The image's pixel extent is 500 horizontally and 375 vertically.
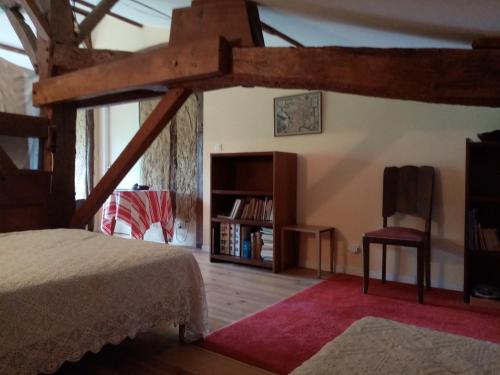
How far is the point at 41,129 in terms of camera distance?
2.79 m

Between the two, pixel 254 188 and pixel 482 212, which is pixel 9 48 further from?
pixel 482 212

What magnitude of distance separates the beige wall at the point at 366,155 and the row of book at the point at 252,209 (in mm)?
368

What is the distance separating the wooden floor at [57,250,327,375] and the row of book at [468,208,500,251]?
1333 mm

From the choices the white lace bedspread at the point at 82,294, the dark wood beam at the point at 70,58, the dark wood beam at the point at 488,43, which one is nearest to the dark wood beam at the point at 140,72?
the dark wood beam at the point at 70,58

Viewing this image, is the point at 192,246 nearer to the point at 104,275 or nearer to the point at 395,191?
the point at 395,191

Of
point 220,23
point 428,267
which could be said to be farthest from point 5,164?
point 428,267

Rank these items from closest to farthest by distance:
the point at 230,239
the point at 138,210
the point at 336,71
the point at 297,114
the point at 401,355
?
the point at 401,355 → the point at 336,71 → the point at 297,114 → the point at 230,239 → the point at 138,210

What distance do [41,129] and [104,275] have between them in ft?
5.49

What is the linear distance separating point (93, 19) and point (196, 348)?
2667 mm

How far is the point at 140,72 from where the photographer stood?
2.24 meters

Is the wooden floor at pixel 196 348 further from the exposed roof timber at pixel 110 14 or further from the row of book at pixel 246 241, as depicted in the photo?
the exposed roof timber at pixel 110 14

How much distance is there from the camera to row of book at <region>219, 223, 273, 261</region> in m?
3.83

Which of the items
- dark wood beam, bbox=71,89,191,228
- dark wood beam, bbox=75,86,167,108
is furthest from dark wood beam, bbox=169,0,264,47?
dark wood beam, bbox=75,86,167,108

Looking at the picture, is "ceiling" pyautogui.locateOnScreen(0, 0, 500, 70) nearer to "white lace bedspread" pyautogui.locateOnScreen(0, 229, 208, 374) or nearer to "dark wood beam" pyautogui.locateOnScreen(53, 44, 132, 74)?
"dark wood beam" pyautogui.locateOnScreen(53, 44, 132, 74)
